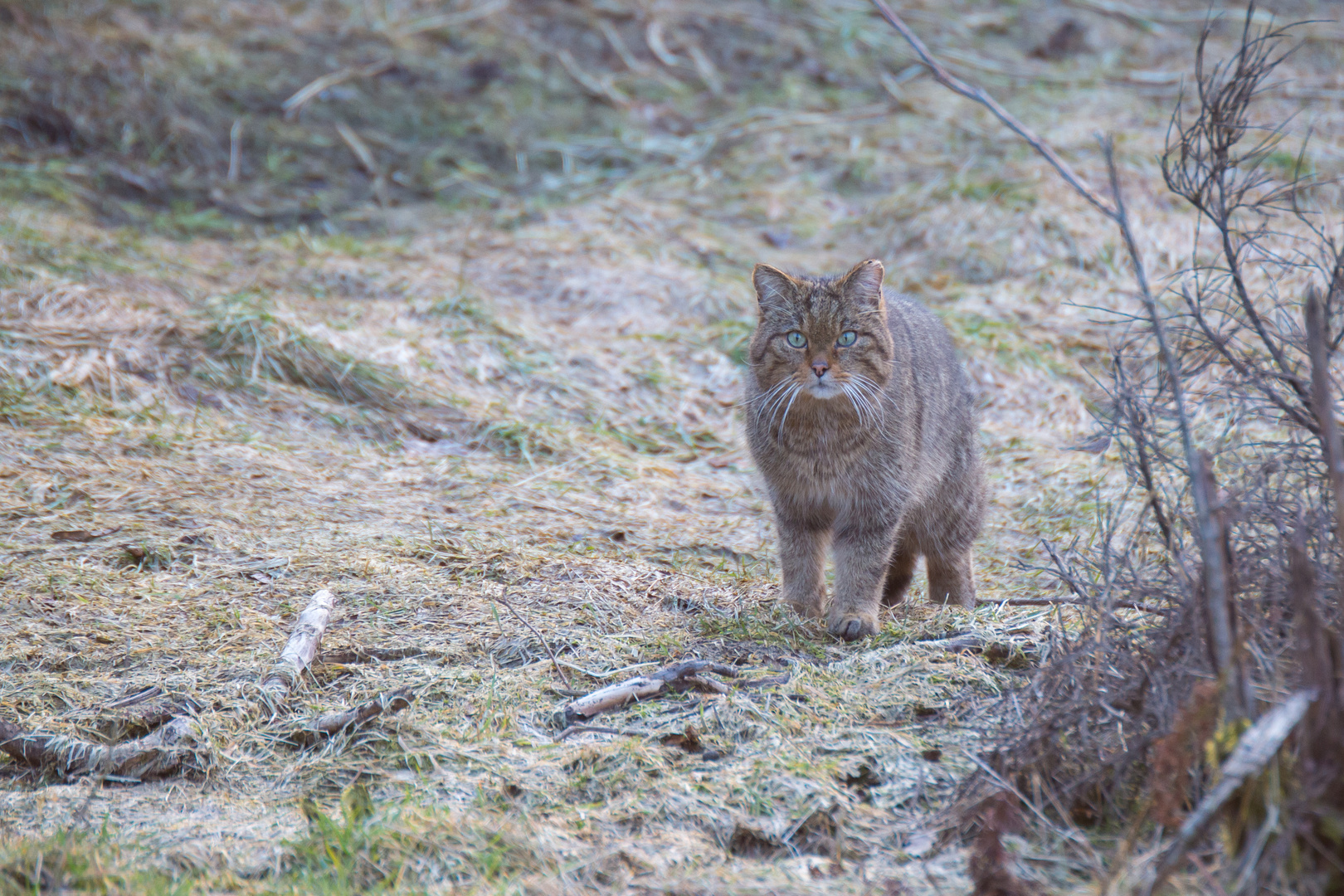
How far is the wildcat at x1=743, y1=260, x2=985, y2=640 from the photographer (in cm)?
375

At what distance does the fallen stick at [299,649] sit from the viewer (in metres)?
2.96

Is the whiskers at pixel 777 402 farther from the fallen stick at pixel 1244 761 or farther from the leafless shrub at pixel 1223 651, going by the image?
the fallen stick at pixel 1244 761

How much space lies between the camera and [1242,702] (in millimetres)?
1782

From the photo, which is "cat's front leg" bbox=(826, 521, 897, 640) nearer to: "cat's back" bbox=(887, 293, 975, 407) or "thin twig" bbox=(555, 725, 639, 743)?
"cat's back" bbox=(887, 293, 975, 407)

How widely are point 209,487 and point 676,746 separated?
9.26 ft

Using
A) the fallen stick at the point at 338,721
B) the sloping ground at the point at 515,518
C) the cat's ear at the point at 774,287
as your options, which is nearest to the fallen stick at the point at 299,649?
the sloping ground at the point at 515,518

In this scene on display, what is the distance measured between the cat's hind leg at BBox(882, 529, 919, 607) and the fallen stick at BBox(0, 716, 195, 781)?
8.80 ft

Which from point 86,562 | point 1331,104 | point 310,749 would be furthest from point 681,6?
point 310,749

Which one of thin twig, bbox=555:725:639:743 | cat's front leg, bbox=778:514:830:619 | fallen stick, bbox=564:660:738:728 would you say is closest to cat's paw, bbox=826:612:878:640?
cat's front leg, bbox=778:514:830:619

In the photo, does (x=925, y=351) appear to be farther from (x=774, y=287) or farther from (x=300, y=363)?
(x=300, y=363)

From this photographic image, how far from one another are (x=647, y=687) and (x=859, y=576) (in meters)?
1.11

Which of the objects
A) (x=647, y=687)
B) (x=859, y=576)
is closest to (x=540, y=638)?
(x=647, y=687)

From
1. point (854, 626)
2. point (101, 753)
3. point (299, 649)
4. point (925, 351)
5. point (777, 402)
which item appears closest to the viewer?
point (101, 753)

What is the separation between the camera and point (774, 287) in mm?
3920
